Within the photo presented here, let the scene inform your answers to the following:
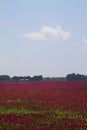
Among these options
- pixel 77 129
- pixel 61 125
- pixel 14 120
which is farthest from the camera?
pixel 14 120

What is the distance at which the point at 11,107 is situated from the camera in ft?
80.4

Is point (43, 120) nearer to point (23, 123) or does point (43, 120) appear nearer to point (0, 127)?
point (23, 123)

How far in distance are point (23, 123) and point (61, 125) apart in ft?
6.06

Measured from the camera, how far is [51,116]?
63.6 ft

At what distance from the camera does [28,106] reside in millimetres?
24844

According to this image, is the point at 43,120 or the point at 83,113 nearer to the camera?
the point at 43,120

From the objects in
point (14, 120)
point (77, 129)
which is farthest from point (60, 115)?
point (77, 129)

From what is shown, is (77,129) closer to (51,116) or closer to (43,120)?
(43,120)

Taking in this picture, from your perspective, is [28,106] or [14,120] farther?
[28,106]

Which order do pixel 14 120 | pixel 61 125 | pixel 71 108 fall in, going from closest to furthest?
pixel 61 125, pixel 14 120, pixel 71 108

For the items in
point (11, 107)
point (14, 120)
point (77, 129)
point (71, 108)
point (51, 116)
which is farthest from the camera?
point (11, 107)

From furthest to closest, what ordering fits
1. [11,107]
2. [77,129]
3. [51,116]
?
[11,107] → [51,116] → [77,129]

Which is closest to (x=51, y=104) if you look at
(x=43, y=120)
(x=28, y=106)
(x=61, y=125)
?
(x=28, y=106)

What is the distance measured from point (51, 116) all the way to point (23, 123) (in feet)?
10.6
